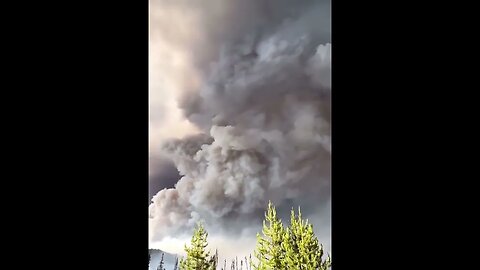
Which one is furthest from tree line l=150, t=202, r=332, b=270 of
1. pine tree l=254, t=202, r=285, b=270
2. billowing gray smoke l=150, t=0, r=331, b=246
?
billowing gray smoke l=150, t=0, r=331, b=246

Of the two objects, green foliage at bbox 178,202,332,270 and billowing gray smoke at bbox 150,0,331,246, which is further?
green foliage at bbox 178,202,332,270

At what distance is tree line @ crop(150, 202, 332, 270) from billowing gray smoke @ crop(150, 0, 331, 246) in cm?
28

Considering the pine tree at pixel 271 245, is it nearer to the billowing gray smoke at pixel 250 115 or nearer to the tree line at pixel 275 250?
the tree line at pixel 275 250

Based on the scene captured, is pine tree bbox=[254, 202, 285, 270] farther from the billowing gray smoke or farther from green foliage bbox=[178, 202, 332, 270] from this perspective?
the billowing gray smoke

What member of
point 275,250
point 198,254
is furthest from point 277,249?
point 198,254

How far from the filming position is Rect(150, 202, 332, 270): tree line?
19.2ft

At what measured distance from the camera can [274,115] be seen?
5.33m

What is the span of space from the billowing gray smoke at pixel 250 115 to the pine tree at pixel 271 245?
0.70 ft

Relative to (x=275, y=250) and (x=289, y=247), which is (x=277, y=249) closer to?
(x=275, y=250)

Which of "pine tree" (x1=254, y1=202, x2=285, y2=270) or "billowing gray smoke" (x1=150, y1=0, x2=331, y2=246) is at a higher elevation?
"billowing gray smoke" (x1=150, y1=0, x2=331, y2=246)

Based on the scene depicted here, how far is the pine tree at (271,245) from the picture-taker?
5887mm

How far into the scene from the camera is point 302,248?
6.06 m
